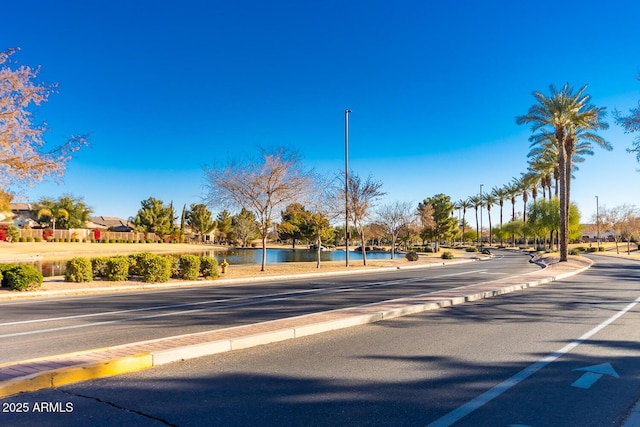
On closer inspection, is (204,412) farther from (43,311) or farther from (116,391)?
(43,311)

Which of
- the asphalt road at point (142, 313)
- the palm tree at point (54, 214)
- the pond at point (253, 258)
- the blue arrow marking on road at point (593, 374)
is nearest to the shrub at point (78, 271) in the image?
the asphalt road at point (142, 313)

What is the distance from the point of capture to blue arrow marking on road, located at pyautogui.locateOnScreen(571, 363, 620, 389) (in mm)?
5911

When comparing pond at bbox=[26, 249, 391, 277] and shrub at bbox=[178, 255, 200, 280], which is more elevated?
shrub at bbox=[178, 255, 200, 280]

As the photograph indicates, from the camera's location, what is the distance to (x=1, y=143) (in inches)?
606

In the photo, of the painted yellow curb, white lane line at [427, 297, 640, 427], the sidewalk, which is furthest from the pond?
white lane line at [427, 297, 640, 427]

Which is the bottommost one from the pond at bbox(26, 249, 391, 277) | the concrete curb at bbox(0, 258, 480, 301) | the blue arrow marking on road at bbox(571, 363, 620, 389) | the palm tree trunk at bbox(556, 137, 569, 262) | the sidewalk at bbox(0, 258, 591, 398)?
the pond at bbox(26, 249, 391, 277)

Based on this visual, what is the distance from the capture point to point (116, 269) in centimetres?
1889

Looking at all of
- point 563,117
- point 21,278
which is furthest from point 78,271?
point 563,117

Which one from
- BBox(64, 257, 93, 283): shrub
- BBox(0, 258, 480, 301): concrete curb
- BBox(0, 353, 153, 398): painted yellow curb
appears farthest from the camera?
BBox(64, 257, 93, 283): shrub

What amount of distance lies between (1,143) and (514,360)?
16350 mm

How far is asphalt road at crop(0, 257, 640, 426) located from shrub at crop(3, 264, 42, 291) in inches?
469

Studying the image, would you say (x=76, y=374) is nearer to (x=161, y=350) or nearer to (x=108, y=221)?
(x=161, y=350)

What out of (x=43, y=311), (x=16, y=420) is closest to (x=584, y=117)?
(x=43, y=311)

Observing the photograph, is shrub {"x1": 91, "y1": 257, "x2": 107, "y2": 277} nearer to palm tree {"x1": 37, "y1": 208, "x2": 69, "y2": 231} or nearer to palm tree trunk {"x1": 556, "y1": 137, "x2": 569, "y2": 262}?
palm tree trunk {"x1": 556, "y1": 137, "x2": 569, "y2": 262}
